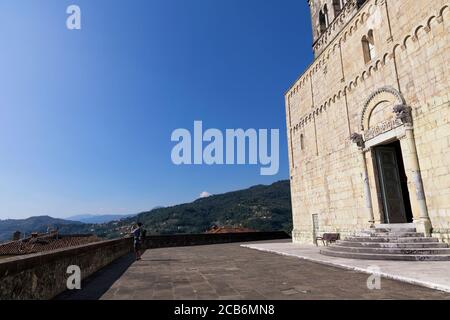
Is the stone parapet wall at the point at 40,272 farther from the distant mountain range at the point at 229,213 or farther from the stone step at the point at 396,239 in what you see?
the distant mountain range at the point at 229,213

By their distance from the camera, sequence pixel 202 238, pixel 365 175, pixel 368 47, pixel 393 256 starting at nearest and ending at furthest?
pixel 393 256, pixel 365 175, pixel 368 47, pixel 202 238

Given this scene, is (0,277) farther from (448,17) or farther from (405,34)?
(405,34)

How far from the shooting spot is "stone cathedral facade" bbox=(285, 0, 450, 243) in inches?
430

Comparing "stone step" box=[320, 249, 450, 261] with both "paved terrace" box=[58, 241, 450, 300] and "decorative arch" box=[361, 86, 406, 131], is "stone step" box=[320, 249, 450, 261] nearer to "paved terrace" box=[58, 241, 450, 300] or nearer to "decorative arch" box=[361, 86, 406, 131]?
"paved terrace" box=[58, 241, 450, 300]

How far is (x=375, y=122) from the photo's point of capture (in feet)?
46.5

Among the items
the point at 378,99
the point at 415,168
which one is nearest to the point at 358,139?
the point at 378,99

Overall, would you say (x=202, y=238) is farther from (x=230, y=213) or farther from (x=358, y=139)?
(x=230, y=213)

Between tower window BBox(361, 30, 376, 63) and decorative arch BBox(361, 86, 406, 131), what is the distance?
1988mm

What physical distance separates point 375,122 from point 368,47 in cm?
401

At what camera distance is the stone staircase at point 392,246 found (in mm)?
10094

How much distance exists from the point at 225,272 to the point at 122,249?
1100 centimetres

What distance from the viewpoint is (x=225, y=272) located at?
9.05 metres

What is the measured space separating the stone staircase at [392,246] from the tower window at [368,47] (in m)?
7.97
